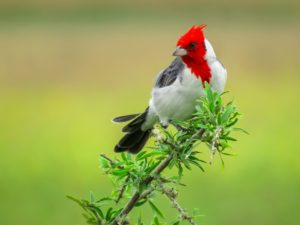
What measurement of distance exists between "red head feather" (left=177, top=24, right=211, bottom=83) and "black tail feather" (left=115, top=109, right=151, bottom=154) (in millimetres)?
450

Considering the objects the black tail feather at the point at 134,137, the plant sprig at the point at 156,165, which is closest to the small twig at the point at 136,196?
the plant sprig at the point at 156,165

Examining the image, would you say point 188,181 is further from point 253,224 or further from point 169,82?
point 169,82

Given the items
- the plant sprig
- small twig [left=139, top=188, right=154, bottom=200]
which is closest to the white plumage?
the plant sprig

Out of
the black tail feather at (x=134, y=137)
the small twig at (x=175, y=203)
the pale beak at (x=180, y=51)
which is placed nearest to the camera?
the small twig at (x=175, y=203)

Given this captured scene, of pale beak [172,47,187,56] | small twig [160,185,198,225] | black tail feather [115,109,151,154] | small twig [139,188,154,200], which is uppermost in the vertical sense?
pale beak [172,47,187,56]

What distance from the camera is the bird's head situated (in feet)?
9.42

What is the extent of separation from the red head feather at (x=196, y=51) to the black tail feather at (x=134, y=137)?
0.45 metres

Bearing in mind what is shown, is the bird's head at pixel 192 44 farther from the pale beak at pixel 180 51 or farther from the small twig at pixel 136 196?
the small twig at pixel 136 196

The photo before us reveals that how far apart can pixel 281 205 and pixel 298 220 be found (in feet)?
0.99

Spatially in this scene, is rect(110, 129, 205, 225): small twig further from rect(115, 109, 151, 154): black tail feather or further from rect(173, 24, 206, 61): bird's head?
rect(115, 109, 151, 154): black tail feather

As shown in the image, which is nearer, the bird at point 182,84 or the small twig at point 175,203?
the small twig at point 175,203

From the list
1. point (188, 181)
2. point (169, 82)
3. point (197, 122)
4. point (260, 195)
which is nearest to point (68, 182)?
point (188, 181)

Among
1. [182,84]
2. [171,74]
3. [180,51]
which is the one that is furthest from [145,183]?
[171,74]

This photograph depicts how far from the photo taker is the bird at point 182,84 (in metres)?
2.88
